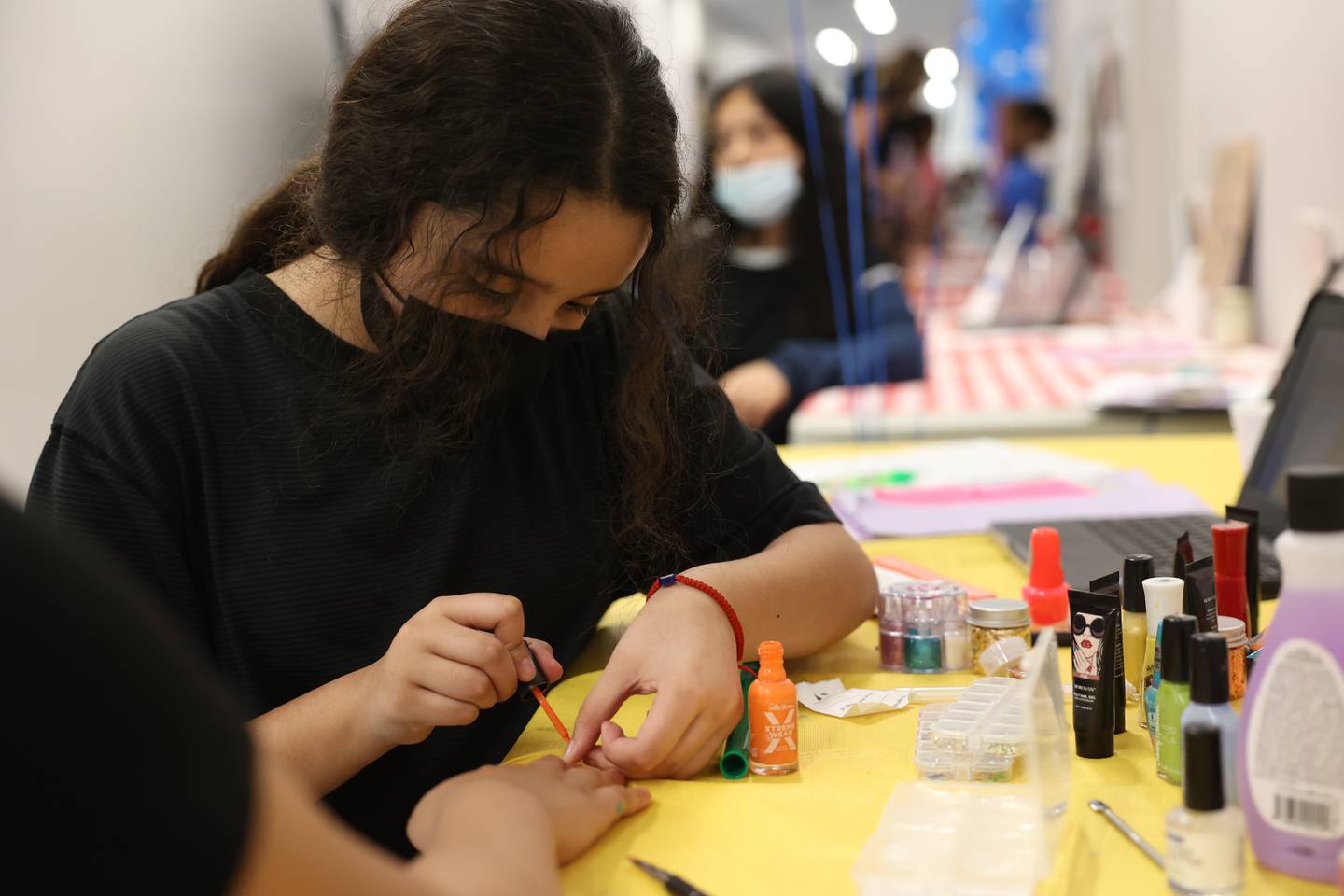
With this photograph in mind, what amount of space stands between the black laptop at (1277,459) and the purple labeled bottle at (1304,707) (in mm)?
673

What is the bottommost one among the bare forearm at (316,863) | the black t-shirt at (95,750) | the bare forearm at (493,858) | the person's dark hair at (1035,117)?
the bare forearm at (493,858)

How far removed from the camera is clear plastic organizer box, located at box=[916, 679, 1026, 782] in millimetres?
859

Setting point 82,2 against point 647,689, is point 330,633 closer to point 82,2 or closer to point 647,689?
point 647,689

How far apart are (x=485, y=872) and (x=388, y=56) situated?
0.68 metres

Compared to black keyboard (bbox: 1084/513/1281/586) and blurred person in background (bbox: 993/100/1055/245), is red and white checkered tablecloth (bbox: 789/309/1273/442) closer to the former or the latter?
black keyboard (bbox: 1084/513/1281/586)

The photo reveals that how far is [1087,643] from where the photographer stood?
2.90 ft

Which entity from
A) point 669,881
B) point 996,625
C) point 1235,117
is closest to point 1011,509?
point 996,625

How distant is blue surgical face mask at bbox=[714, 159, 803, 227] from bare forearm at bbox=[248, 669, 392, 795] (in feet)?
6.40

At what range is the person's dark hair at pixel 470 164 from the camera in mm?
980

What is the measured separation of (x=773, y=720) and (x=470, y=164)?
0.48 meters

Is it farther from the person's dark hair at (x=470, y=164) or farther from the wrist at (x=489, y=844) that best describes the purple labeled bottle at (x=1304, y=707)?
the person's dark hair at (x=470, y=164)

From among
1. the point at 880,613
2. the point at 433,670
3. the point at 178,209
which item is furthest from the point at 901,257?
the point at 433,670

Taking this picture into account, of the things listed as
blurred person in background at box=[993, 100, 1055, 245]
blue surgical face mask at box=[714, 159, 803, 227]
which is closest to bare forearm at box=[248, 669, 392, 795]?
blue surgical face mask at box=[714, 159, 803, 227]

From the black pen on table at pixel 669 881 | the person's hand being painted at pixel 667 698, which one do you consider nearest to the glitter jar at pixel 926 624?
the person's hand being painted at pixel 667 698
